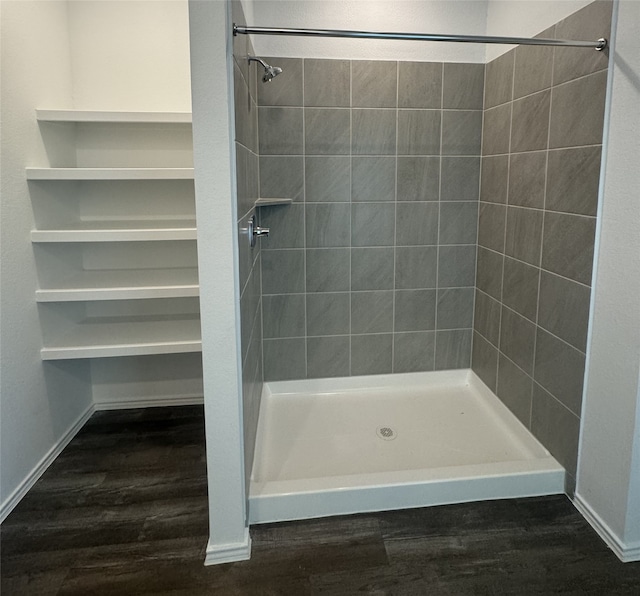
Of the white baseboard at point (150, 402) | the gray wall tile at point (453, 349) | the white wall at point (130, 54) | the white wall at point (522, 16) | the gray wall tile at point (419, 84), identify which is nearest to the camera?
the white wall at point (522, 16)

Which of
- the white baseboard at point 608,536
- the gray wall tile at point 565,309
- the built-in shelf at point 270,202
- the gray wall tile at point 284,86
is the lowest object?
the white baseboard at point 608,536

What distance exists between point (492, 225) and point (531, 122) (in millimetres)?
566

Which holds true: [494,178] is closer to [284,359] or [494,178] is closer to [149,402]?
[284,359]

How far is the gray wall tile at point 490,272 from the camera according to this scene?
251 centimetres

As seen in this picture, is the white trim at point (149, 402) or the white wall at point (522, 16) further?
the white trim at point (149, 402)

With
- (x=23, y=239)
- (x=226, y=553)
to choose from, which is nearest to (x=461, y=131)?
(x=23, y=239)

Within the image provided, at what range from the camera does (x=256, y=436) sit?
2.28 m

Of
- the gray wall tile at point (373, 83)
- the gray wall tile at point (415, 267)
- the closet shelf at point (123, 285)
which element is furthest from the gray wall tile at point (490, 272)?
the closet shelf at point (123, 285)

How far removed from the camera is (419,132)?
2.59 m

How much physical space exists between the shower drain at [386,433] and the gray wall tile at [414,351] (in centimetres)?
49

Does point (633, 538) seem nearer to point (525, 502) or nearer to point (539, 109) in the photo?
point (525, 502)

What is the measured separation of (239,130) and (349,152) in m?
1.07

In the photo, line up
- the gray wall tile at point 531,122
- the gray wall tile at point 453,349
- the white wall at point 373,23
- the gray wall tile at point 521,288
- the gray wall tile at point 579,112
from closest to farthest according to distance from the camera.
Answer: the gray wall tile at point 579,112, the gray wall tile at point 531,122, the gray wall tile at point 521,288, the white wall at point 373,23, the gray wall tile at point 453,349

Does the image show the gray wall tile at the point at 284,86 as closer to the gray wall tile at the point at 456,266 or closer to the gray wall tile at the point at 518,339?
the gray wall tile at the point at 456,266
